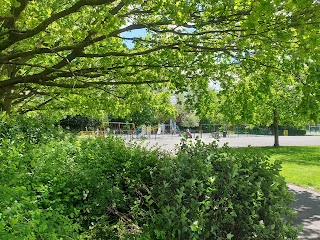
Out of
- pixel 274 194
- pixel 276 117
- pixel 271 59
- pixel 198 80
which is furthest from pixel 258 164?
pixel 276 117

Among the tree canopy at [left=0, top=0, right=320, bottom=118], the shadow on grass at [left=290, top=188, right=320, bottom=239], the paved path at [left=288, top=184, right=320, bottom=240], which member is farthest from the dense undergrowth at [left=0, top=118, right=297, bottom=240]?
the paved path at [left=288, top=184, right=320, bottom=240]

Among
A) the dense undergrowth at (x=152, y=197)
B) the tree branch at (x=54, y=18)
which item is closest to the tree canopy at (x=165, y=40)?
the tree branch at (x=54, y=18)

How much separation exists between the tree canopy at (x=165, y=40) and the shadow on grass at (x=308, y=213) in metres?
2.13

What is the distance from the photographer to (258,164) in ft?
13.8

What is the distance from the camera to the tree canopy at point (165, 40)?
5.57m

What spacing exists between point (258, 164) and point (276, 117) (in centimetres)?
2631

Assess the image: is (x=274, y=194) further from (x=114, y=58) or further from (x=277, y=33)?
(x=114, y=58)

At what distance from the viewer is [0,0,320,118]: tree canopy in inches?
219

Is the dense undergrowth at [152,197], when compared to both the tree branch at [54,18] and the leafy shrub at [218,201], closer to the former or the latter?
the leafy shrub at [218,201]

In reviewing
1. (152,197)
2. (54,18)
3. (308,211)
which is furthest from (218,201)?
(308,211)

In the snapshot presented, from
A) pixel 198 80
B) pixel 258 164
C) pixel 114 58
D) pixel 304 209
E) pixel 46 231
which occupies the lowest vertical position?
pixel 304 209

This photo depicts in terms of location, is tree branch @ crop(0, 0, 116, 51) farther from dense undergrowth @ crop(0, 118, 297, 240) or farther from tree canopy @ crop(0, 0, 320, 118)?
dense undergrowth @ crop(0, 118, 297, 240)

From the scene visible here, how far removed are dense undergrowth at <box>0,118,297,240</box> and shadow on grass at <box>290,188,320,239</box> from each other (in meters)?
2.37

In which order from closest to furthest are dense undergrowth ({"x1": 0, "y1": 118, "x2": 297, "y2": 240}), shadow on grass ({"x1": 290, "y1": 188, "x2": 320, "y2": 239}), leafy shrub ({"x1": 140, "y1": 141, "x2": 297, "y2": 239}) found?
1. dense undergrowth ({"x1": 0, "y1": 118, "x2": 297, "y2": 240})
2. leafy shrub ({"x1": 140, "y1": 141, "x2": 297, "y2": 239})
3. shadow on grass ({"x1": 290, "y1": 188, "x2": 320, "y2": 239})
